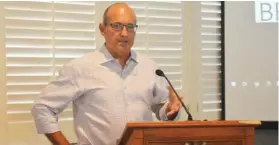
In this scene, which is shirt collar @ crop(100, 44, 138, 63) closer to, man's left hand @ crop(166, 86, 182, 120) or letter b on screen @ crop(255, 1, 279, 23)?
man's left hand @ crop(166, 86, 182, 120)

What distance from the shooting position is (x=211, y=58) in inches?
116

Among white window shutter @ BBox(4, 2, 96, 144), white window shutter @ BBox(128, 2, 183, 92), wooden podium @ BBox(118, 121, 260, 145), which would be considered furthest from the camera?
white window shutter @ BBox(128, 2, 183, 92)

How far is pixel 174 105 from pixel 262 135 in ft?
3.82

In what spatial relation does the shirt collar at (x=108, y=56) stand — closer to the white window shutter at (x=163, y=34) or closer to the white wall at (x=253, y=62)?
the white window shutter at (x=163, y=34)

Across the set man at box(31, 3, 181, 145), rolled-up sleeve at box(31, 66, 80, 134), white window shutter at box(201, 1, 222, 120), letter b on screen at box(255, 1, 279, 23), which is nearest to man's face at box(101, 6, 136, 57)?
man at box(31, 3, 181, 145)

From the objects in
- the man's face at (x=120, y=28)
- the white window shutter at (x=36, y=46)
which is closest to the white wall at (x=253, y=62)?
the white window shutter at (x=36, y=46)

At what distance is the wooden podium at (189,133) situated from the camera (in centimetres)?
159

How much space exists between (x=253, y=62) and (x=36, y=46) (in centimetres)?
133

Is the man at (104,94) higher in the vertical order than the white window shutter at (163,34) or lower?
lower

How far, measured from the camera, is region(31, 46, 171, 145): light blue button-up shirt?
201 centimetres

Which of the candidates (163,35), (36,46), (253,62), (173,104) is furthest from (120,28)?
(253,62)

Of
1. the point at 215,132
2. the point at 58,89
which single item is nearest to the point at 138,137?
the point at 215,132

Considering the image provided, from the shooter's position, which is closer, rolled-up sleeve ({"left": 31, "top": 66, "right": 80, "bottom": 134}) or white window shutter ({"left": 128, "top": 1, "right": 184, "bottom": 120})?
rolled-up sleeve ({"left": 31, "top": 66, "right": 80, "bottom": 134})

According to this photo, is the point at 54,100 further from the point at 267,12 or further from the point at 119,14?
the point at 267,12
